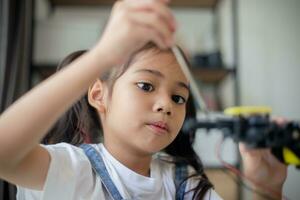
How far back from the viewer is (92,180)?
61cm

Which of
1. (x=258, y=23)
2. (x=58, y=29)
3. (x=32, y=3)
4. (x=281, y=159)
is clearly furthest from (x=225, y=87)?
(x=281, y=159)

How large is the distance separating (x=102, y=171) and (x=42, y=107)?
274 mm

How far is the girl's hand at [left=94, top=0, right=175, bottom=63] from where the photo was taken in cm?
36

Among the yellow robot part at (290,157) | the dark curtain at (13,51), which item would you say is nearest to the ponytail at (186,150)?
the yellow robot part at (290,157)

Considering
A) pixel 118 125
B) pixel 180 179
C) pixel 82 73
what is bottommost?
pixel 180 179

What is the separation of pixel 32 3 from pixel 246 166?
1261mm

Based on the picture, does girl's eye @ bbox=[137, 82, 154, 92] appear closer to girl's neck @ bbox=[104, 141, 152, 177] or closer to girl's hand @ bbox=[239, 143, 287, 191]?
girl's neck @ bbox=[104, 141, 152, 177]

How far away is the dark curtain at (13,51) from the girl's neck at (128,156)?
0.57 meters

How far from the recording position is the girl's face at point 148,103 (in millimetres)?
601

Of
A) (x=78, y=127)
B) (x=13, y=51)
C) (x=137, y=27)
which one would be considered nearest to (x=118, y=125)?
(x=78, y=127)

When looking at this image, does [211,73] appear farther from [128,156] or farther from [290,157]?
[290,157]

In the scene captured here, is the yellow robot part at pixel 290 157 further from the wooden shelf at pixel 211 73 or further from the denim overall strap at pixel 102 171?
the wooden shelf at pixel 211 73

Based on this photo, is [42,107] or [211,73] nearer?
[42,107]

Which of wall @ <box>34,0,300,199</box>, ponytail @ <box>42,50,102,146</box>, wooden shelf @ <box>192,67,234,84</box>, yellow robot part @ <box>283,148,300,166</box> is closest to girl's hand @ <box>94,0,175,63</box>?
yellow robot part @ <box>283,148,300,166</box>
